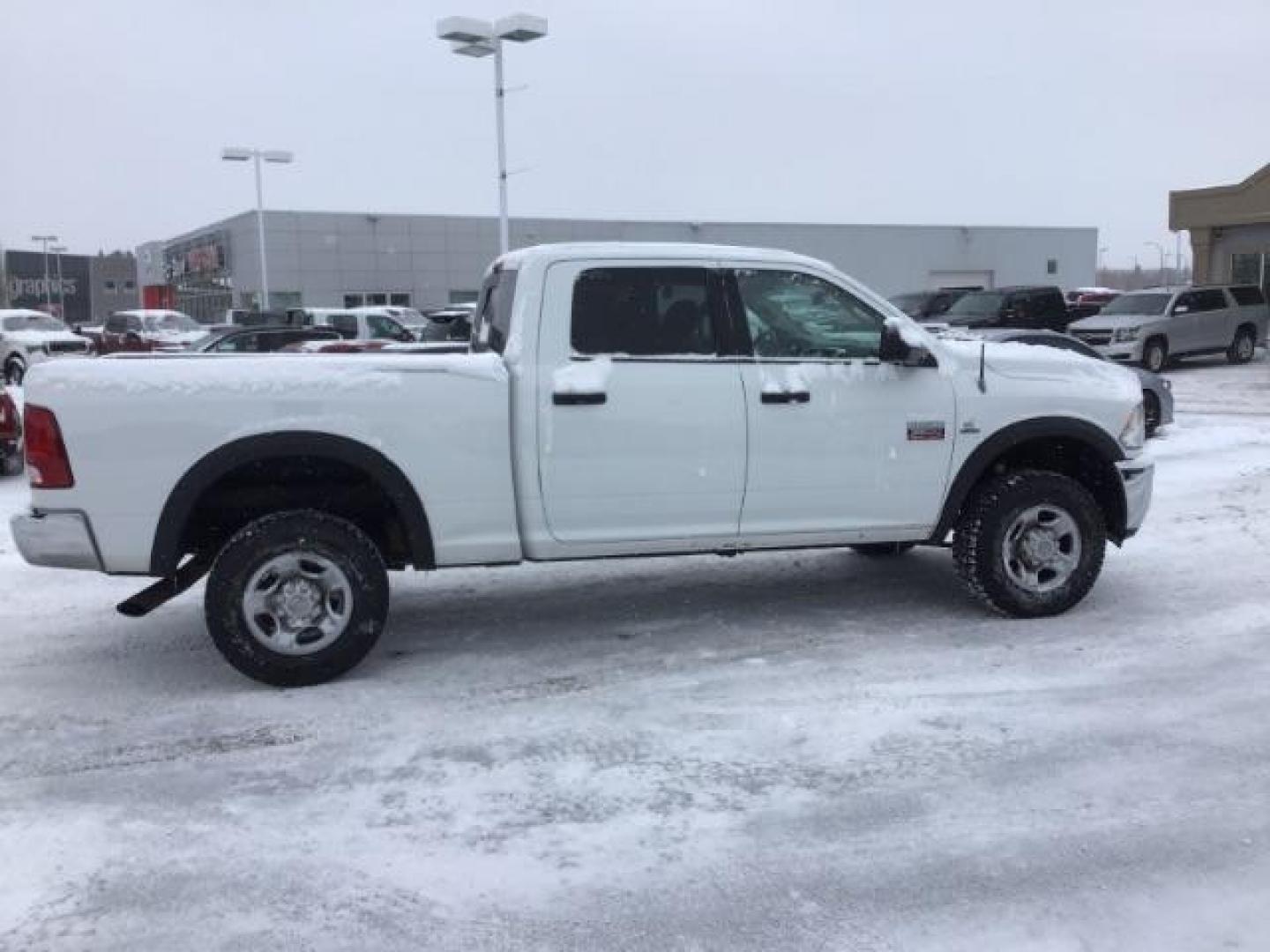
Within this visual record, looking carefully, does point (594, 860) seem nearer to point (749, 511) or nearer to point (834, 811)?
point (834, 811)

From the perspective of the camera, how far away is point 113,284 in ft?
350

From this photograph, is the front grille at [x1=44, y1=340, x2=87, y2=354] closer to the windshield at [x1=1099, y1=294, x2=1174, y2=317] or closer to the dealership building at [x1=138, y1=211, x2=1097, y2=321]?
the windshield at [x1=1099, y1=294, x2=1174, y2=317]

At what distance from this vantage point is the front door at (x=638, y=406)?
5.48 metres

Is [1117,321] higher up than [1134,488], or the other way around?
[1117,321]

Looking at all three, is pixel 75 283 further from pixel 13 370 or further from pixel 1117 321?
pixel 1117 321

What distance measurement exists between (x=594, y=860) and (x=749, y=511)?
240 centimetres

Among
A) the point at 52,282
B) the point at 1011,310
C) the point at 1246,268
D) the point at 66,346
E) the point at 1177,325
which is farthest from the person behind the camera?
the point at 52,282

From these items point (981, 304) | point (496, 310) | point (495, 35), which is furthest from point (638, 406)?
point (981, 304)

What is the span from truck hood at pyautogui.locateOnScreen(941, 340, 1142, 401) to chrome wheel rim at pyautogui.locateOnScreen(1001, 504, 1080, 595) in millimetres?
700

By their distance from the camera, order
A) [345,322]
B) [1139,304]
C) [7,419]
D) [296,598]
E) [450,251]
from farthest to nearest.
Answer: [450,251] → [345,322] → [1139,304] → [7,419] → [296,598]

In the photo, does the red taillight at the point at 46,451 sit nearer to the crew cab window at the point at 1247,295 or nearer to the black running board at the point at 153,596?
the black running board at the point at 153,596

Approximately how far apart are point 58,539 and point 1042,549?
4.79 metres

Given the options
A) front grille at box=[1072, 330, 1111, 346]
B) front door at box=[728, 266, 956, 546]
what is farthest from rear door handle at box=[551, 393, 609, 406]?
front grille at box=[1072, 330, 1111, 346]

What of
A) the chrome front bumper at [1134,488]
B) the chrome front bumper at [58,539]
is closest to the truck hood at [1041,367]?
the chrome front bumper at [1134,488]
